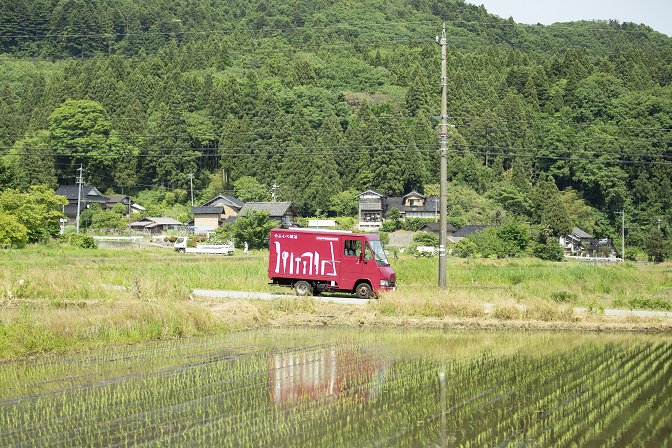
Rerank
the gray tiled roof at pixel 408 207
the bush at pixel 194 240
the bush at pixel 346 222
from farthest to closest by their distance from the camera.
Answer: the gray tiled roof at pixel 408 207, the bush at pixel 346 222, the bush at pixel 194 240

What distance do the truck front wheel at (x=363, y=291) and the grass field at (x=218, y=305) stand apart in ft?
2.87

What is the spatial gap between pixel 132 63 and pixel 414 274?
319 feet

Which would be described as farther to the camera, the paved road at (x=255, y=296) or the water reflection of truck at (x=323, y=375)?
the paved road at (x=255, y=296)

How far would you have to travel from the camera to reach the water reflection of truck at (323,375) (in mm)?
10430

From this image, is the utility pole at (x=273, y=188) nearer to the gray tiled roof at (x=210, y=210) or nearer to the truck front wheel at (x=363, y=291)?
the gray tiled roof at (x=210, y=210)

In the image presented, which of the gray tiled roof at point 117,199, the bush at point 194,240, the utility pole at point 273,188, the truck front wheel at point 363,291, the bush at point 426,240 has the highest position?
the utility pole at point 273,188

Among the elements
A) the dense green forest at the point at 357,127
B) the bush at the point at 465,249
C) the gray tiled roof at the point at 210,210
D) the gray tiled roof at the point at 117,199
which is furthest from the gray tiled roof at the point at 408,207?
the gray tiled roof at the point at 117,199

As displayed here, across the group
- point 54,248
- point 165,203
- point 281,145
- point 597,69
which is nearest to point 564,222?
point 281,145

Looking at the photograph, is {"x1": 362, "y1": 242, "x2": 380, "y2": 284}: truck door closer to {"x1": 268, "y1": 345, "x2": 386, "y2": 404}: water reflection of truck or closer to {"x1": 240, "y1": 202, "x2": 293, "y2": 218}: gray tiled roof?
{"x1": 268, "y1": 345, "x2": 386, "y2": 404}: water reflection of truck

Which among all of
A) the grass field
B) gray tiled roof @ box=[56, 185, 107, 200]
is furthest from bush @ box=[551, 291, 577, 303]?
gray tiled roof @ box=[56, 185, 107, 200]

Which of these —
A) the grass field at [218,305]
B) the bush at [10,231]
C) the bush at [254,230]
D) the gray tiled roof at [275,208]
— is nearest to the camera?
the grass field at [218,305]

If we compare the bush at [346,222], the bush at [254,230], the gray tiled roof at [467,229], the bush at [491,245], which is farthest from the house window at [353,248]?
the gray tiled roof at [467,229]

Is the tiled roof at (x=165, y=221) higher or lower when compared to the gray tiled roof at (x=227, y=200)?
lower

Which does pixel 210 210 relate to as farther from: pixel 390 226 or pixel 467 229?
pixel 467 229
